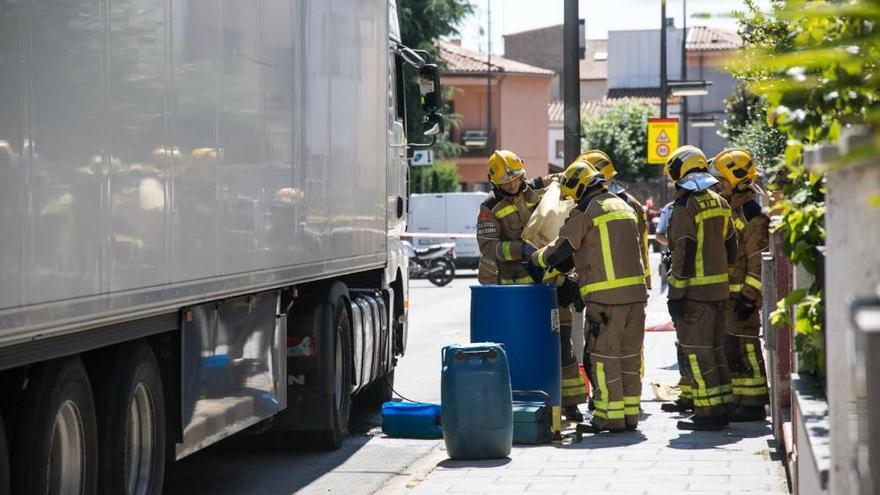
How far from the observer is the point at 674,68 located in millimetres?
91500

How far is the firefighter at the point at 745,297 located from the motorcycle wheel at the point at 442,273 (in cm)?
2255

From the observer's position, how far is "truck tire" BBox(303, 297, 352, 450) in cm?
1019

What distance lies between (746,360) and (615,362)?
1.31 m

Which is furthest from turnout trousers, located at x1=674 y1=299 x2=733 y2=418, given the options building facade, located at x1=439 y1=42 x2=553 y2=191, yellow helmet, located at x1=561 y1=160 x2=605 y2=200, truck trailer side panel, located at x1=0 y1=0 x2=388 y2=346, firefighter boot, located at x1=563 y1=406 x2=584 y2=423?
building facade, located at x1=439 y1=42 x2=553 y2=191

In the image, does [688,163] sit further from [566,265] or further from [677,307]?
[566,265]

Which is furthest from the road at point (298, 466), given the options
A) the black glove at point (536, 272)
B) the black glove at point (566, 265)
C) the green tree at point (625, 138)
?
the green tree at point (625, 138)

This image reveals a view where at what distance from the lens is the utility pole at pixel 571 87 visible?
14305 millimetres

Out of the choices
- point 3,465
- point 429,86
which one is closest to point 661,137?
point 429,86

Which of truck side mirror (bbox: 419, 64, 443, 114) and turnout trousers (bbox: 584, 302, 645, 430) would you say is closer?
turnout trousers (bbox: 584, 302, 645, 430)

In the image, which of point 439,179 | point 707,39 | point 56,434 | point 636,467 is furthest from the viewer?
point 707,39

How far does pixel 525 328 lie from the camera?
10.5 metres

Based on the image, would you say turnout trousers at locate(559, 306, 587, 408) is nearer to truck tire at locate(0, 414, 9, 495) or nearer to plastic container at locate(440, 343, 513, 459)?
plastic container at locate(440, 343, 513, 459)

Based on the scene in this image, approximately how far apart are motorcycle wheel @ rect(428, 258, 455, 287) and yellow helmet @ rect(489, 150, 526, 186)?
21922 millimetres

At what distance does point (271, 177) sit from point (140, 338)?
2009 mm
